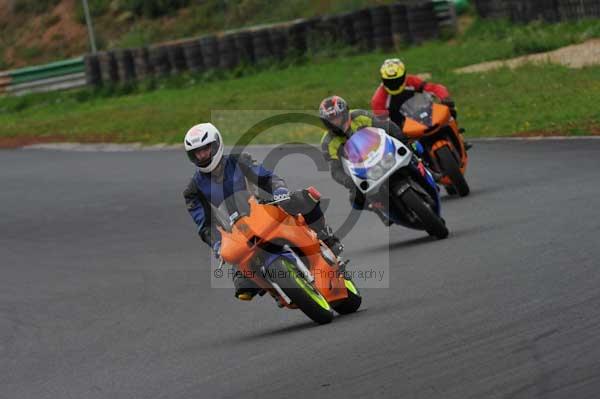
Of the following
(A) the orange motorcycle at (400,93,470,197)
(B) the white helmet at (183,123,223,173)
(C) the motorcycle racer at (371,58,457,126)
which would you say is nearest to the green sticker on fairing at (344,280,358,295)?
(B) the white helmet at (183,123,223,173)

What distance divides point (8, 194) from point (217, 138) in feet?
41.0

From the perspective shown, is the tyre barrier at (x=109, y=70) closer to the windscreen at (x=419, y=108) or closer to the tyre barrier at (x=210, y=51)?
the tyre barrier at (x=210, y=51)

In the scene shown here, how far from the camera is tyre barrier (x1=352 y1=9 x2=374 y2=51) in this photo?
3275 centimetres

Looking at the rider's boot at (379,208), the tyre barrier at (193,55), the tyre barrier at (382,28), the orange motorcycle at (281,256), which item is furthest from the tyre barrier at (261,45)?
the orange motorcycle at (281,256)

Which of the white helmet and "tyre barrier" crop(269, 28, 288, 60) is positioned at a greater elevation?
the white helmet

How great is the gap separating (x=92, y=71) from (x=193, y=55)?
3.33m

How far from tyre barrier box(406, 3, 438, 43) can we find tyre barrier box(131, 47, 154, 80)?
7.34 metres

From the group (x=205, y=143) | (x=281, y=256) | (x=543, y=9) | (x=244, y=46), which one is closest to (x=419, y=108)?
(x=205, y=143)

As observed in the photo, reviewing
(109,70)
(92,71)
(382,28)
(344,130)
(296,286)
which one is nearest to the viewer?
(296,286)

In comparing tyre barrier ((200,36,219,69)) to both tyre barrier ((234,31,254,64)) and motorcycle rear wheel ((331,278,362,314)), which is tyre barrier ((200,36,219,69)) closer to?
tyre barrier ((234,31,254,64))

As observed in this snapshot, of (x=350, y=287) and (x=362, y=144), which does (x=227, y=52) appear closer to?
(x=362, y=144)

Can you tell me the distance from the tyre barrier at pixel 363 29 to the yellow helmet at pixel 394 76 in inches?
714

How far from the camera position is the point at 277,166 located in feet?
62.1

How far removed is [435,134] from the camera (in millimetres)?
14508
